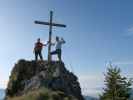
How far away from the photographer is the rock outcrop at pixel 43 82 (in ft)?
73.8

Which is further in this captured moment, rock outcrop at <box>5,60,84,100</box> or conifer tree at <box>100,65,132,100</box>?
conifer tree at <box>100,65,132,100</box>

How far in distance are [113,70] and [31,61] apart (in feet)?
30.8

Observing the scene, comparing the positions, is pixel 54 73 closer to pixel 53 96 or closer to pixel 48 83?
pixel 48 83

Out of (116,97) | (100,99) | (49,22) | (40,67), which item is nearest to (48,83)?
(40,67)

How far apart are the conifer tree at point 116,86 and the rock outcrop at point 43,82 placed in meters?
5.16

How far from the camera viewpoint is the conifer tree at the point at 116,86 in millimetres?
31781

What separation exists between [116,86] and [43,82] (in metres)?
10.8

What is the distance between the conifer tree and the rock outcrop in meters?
5.16

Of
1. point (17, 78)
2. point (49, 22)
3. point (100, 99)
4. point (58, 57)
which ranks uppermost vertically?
point (49, 22)

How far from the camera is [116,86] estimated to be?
32156 mm

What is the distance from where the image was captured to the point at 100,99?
116ft

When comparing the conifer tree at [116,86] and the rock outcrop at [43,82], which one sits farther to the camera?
the conifer tree at [116,86]

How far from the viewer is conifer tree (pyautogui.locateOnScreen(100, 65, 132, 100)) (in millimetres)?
31781

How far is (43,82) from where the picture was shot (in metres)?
24.1
